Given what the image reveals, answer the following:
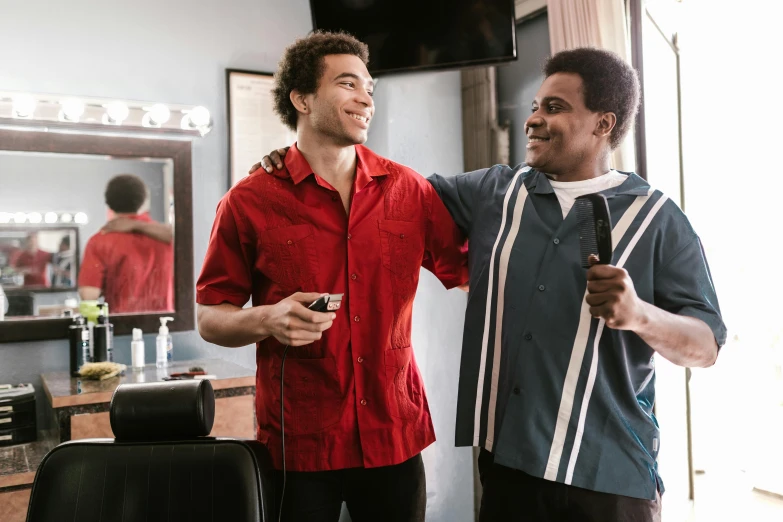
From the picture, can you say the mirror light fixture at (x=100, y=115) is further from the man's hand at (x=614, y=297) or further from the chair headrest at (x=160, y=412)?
the man's hand at (x=614, y=297)

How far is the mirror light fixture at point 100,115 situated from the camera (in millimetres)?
2746

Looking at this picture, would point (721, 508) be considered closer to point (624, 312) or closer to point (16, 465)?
point (624, 312)

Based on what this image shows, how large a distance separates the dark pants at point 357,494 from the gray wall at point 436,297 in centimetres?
152

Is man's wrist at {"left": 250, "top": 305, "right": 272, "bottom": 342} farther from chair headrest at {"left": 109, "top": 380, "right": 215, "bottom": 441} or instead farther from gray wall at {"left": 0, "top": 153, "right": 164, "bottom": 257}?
gray wall at {"left": 0, "top": 153, "right": 164, "bottom": 257}

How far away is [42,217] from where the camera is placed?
2.79m

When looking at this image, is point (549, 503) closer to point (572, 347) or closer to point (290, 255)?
point (572, 347)

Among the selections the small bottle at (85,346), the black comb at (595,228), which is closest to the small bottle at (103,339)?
the small bottle at (85,346)

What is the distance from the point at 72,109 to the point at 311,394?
201cm

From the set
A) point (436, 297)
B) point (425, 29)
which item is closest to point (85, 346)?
point (436, 297)

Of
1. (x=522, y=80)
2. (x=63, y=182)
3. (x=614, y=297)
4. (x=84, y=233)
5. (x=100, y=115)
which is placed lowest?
(x=614, y=297)

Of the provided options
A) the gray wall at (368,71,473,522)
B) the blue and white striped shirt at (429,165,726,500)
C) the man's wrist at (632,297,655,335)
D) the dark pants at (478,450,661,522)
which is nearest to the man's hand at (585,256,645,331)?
the man's wrist at (632,297,655,335)

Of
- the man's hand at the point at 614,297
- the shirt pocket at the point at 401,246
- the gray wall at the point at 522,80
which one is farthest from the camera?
the gray wall at the point at 522,80

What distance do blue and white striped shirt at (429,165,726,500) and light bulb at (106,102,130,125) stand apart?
211 centimetres

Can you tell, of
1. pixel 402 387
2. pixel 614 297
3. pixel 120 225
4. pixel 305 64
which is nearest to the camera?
pixel 614 297
